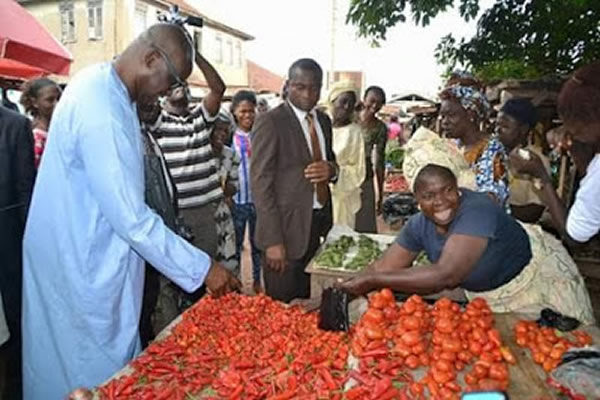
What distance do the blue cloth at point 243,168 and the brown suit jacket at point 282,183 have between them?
167 centimetres

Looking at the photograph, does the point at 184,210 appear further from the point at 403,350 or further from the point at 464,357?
the point at 464,357

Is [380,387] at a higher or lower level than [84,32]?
lower

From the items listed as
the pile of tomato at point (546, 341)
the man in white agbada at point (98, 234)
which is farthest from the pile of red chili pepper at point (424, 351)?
the man in white agbada at point (98, 234)

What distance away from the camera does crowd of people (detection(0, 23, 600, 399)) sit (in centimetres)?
230

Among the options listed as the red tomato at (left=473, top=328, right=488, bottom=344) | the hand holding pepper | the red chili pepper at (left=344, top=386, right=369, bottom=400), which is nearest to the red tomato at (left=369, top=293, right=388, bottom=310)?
the red tomato at (left=473, top=328, right=488, bottom=344)

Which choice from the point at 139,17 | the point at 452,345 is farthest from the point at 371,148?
the point at 139,17

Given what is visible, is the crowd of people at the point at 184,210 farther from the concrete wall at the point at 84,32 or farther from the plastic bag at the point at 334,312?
the concrete wall at the point at 84,32

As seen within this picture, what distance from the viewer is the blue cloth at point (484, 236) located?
2625 millimetres

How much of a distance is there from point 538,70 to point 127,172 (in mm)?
6248

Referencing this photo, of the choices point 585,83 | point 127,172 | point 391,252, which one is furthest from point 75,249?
point 585,83

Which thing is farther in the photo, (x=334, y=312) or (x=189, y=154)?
(x=189, y=154)

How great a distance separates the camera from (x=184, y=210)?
4.07 meters

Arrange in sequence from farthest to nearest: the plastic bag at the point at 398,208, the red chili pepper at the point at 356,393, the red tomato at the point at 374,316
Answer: the plastic bag at the point at 398,208, the red tomato at the point at 374,316, the red chili pepper at the point at 356,393

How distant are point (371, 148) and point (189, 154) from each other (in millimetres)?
4061
